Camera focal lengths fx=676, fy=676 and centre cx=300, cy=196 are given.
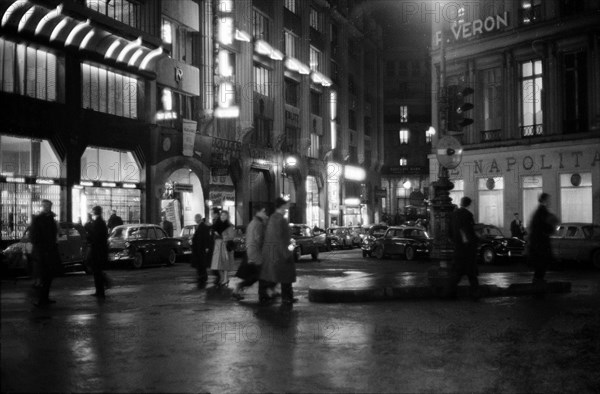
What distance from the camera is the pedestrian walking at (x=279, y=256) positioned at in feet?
42.3

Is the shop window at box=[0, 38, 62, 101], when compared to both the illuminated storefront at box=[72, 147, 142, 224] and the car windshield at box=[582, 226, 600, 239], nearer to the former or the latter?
the illuminated storefront at box=[72, 147, 142, 224]

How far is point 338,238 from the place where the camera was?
42.3m

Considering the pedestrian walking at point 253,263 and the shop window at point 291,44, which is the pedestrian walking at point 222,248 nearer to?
the pedestrian walking at point 253,263

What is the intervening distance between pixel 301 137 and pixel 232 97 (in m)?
13.1

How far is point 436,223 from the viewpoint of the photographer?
635 inches

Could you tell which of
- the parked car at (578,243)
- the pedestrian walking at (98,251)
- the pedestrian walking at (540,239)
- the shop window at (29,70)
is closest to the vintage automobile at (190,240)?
the shop window at (29,70)

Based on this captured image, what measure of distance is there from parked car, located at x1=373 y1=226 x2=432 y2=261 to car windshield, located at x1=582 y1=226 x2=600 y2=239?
6.73m

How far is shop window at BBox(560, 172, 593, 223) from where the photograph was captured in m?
34.2

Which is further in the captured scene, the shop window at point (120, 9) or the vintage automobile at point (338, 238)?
the vintage automobile at point (338, 238)

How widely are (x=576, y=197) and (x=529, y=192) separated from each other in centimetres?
273

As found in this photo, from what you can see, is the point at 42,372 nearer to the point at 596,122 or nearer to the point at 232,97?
the point at 596,122

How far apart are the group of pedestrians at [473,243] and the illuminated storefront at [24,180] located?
57.2 ft

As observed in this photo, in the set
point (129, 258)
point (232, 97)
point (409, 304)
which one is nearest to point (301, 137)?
point (232, 97)

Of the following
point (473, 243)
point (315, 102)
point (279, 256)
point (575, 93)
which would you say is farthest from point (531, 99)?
point (279, 256)
